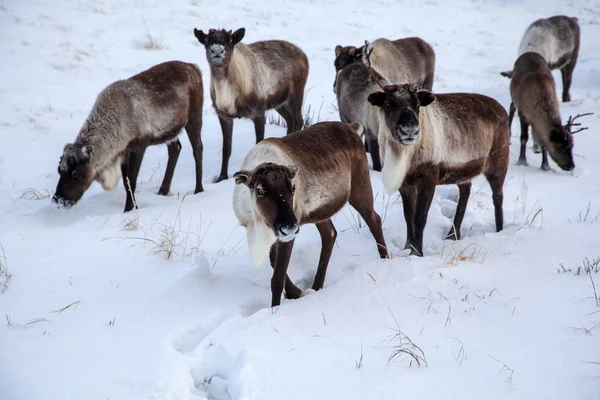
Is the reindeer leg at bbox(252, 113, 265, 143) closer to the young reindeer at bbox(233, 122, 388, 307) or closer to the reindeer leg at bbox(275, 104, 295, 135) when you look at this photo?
the reindeer leg at bbox(275, 104, 295, 135)

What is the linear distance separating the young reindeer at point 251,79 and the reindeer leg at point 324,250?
313 cm

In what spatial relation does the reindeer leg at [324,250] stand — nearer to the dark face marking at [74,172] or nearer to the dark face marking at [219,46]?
the dark face marking at [74,172]

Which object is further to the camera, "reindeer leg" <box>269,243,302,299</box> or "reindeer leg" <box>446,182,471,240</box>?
"reindeer leg" <box>446,182,471,240</box>

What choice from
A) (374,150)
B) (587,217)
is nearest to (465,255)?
(587,217)

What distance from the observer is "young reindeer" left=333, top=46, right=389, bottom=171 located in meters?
7.52

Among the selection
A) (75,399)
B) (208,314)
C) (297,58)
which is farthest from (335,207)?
(297,58)

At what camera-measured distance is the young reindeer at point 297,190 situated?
3.81 m

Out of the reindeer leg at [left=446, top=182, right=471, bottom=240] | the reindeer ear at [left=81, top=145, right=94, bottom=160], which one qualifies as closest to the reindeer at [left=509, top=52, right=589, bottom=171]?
the reindeer leg at [left=446, top=182, right=471, bottom=240]

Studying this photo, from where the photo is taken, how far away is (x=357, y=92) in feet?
25.6

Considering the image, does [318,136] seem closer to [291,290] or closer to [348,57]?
[291,290]

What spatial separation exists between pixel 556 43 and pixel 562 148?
4137 millimetres

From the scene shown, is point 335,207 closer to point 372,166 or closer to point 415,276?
point 415,276

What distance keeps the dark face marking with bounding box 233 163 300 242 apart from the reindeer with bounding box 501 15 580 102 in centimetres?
868

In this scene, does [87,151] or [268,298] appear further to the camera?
[87,151]
